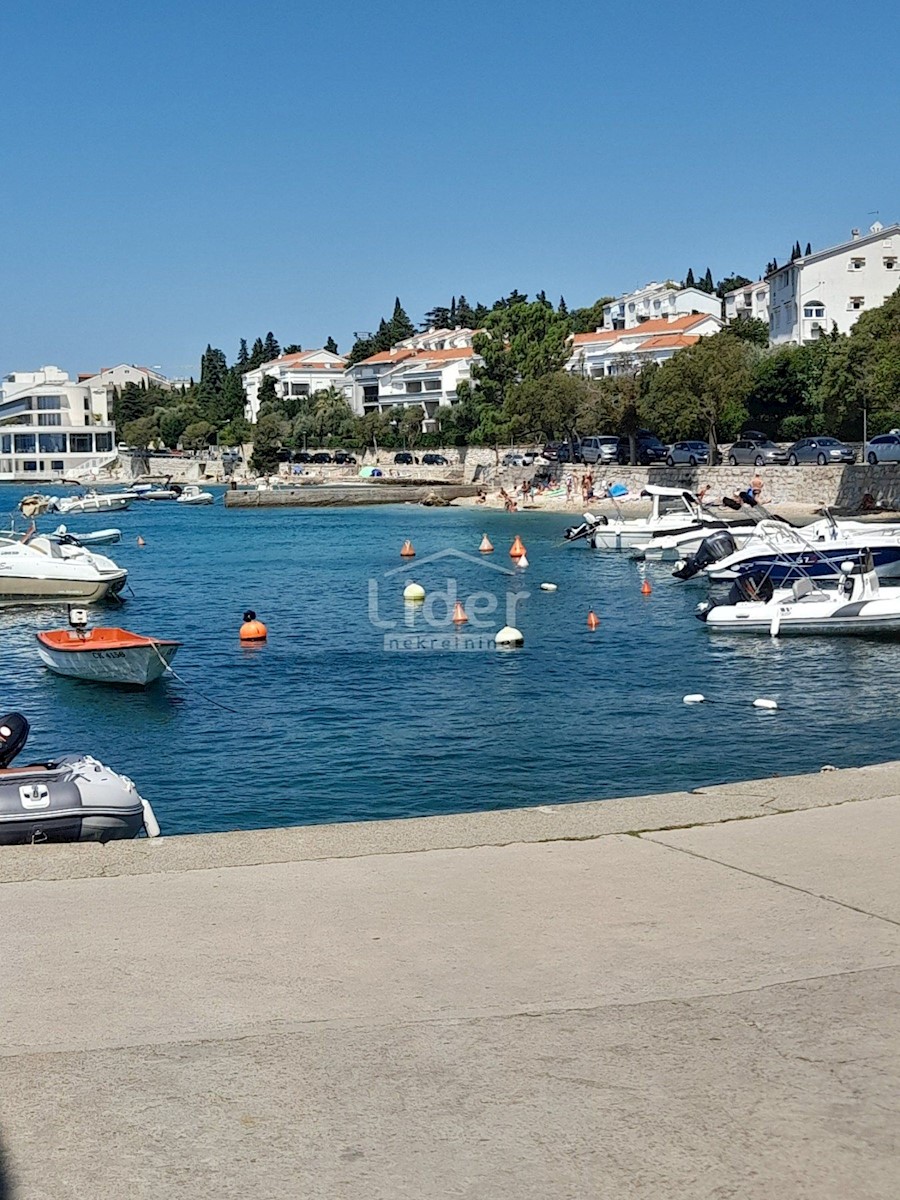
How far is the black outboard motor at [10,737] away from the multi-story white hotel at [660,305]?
11770 centimetres

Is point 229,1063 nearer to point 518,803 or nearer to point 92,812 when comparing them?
point 92,812

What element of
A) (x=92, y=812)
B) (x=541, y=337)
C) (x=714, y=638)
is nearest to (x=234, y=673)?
(x=714, y=638)

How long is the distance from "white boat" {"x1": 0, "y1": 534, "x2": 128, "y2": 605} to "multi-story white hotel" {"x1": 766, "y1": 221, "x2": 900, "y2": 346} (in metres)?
64.2

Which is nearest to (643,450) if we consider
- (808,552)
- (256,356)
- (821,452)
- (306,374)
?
(821,452)

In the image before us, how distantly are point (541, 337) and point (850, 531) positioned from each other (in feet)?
253

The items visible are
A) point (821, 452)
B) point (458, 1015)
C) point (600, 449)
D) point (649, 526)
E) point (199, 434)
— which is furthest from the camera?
point (199, 434)

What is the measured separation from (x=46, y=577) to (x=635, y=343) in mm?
89321

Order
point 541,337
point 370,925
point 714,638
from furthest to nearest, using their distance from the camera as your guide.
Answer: point 541,337
point 714,638
point 370,925

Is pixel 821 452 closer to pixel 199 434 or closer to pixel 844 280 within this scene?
pixel 844 280

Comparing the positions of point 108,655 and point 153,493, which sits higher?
point 153,493

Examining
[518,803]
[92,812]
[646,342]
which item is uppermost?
[646,342]

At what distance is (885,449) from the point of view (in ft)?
192

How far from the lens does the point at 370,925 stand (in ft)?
20.6

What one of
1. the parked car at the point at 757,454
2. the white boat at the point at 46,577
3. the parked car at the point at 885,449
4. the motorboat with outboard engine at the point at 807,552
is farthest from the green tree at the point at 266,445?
the motorboat with outboard engine at the point at 807,552
